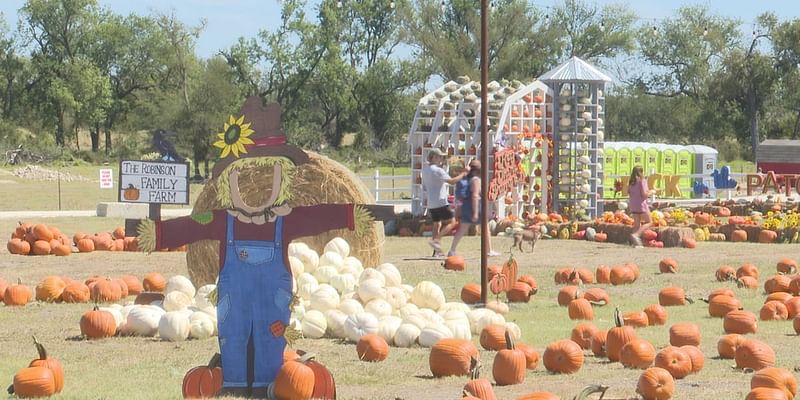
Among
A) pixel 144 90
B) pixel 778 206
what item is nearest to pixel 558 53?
pixel 144 90

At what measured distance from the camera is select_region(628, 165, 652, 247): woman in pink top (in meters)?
22.8

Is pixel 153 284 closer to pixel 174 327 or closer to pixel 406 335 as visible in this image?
pixel 174 327

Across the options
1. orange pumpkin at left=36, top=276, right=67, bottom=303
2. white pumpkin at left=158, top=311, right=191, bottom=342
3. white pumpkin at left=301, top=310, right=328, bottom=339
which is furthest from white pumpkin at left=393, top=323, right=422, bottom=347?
orange pumpkin at left=36, top=276, right=67, bottom=303

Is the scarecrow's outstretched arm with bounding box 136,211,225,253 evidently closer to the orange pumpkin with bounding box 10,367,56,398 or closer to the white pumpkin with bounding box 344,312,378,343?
the orange pumpkin with bounding box 10,367,56,398

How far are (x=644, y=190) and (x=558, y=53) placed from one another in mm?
62529

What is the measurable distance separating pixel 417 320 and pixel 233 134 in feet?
11.7

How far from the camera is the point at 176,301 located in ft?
43.1

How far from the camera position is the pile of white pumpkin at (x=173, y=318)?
1226 cm

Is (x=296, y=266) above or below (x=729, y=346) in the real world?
above

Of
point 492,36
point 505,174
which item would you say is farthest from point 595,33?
point 505,174

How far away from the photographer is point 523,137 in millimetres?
28062

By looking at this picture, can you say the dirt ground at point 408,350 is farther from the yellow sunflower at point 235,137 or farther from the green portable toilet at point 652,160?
the green portable toilet at point 652,160

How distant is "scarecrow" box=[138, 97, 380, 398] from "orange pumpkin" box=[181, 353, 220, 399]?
73 mm

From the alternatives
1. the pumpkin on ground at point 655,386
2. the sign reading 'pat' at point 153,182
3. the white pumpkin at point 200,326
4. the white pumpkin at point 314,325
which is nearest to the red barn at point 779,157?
the sign reading 'pat' at point 153,182
